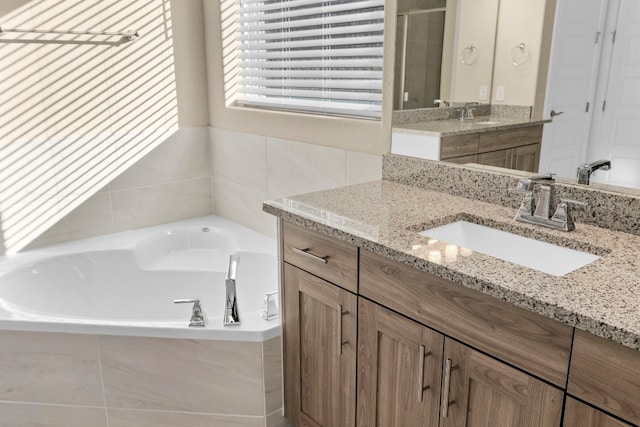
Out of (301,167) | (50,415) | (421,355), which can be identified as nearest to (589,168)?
(421,355)

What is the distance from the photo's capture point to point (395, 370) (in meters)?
1.46

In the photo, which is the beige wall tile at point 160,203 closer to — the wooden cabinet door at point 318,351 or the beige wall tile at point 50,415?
the beige wall tile at point 50,415

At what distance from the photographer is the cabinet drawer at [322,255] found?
5.00 ft

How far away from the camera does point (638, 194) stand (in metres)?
1.42

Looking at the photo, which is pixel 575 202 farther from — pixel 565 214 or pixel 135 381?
pixel 135 381

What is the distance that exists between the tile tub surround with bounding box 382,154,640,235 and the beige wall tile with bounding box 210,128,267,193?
34.3 inches

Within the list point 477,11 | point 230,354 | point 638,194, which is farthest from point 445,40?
point 230,354

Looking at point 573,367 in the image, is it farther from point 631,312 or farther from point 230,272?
point 230,272

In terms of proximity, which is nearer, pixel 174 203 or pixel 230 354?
pixel 230 354

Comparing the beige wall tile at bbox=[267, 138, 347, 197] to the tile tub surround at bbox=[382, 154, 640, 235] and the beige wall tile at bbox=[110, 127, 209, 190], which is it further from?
the beige wall tile at bbox=[110, 127, 209, 190]

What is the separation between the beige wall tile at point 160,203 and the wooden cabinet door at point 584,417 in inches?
94.9

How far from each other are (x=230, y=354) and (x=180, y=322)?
231 millimetres

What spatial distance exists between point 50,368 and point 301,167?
1318 mm

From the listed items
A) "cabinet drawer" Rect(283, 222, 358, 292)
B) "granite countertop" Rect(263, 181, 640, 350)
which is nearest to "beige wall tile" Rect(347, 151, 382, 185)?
"granite countertop" Rect(263, 181, 640, 350)
